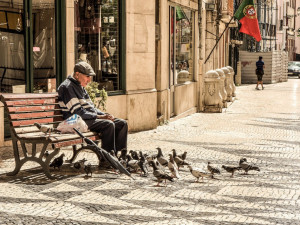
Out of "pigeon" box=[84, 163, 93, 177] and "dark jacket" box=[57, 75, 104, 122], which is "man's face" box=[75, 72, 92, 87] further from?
"pigeon" box=[84, 163, 93, 177]

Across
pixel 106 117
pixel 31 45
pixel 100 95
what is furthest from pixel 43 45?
pixel 106 117

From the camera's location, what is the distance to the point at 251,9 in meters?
25.4

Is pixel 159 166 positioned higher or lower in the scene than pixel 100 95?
lower

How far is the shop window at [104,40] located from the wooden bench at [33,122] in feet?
15.5

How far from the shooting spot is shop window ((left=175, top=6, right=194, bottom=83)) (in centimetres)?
1880

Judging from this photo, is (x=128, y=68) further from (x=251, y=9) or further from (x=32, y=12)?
(x=251, y=9)

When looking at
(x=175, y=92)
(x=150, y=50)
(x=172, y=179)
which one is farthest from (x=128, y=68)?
(x=172, y=179)

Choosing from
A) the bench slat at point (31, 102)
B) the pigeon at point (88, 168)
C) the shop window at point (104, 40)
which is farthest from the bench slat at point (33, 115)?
the shop window at point (104, 40)

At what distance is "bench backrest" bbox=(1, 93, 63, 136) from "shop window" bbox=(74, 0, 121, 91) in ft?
15.3

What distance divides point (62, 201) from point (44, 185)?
95 centimetres

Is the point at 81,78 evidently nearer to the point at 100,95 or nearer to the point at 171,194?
the point at 171,194

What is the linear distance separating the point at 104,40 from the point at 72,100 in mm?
5490

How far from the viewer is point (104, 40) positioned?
1427 centimetres

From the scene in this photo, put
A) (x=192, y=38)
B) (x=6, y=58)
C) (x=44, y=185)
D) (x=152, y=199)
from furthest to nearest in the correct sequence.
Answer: (x=192, y=38), (x=6, y=58), (x=44, y=185), (x=152, y=199)
